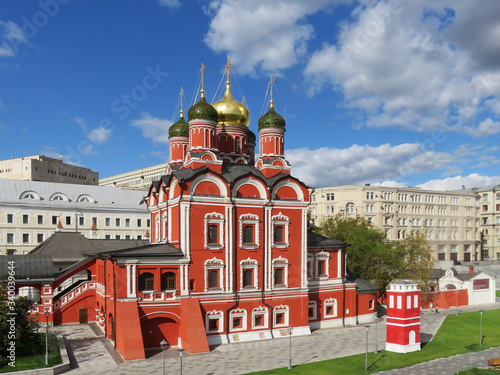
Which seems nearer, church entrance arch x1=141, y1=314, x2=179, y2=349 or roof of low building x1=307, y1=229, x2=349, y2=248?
church entrance arch x1=141, y1=314, x2=179, y2=349

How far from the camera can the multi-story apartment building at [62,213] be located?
4966cm

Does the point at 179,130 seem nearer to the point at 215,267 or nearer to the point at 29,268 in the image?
the point at 215,267

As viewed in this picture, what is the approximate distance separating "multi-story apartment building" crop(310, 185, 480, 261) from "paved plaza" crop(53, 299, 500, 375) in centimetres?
4343

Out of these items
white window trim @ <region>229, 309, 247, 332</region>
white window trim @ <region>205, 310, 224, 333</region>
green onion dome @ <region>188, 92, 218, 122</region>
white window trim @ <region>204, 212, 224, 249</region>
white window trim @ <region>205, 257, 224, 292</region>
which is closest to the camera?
white window trim @ <region>205, 310, 224, 333</region>

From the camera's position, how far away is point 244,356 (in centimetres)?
2661

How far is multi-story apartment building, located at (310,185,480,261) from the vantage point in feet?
247

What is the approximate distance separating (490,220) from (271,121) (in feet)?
245

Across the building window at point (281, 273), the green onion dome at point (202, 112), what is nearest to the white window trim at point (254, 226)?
the building window at point (281, 273)

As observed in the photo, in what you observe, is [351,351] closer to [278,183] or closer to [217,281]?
[217,281]

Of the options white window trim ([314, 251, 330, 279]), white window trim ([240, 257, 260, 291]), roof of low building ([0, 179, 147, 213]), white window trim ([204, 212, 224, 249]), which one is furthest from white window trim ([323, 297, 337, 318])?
roof of low building ([0, 179, 147, 213])

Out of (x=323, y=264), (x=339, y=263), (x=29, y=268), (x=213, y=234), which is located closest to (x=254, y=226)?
(x=213, y=234)

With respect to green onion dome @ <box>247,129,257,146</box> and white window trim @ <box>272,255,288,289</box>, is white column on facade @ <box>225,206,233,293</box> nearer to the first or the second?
white window trim @ <box>272,255,288,289</box>

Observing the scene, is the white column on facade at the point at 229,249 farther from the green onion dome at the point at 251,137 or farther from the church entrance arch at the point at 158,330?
the green onion dome at the point at 251,137

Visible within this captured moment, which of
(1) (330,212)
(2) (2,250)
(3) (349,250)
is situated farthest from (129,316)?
(1) (330,212)
